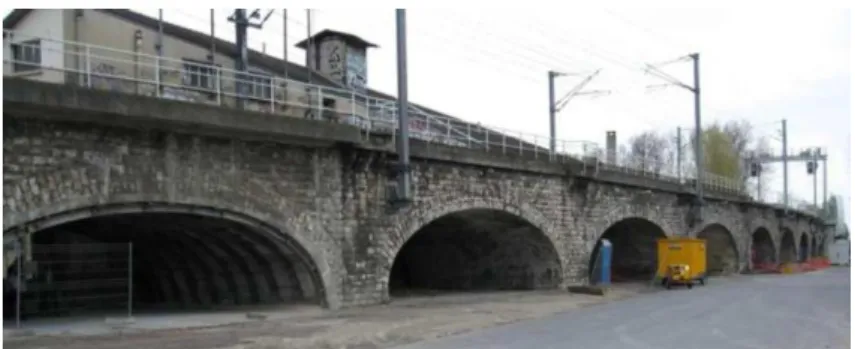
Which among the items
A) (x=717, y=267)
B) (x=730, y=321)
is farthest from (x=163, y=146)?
(x=717, y=267)

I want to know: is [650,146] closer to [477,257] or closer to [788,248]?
[788,248]

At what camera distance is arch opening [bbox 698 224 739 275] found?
4875cm

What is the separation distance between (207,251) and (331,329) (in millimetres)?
6367

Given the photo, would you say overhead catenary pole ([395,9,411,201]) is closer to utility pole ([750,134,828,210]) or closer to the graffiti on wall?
the graffiti on wall

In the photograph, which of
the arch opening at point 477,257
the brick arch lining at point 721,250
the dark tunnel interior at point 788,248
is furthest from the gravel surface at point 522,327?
the dark tunnel interior at point 788,248

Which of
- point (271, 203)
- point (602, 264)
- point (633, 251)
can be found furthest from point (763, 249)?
point (271, 203)

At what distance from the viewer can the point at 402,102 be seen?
68.8 feet

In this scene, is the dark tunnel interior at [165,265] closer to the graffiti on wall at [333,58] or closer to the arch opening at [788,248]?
the graffiti on wall at [333,58]

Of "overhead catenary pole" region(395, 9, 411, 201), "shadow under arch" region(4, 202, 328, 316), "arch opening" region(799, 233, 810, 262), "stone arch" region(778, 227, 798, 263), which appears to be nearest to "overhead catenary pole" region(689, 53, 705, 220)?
"overhead catenary pole" region(395, 9, 411, 201)

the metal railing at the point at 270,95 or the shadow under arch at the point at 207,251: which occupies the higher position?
the metal railing at the point at 270,95

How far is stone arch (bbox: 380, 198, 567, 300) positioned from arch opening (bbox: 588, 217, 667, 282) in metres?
11.4

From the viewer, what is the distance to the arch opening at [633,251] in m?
40.8

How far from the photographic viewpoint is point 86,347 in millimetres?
13219

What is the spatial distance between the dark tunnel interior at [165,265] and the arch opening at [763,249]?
154 ft
